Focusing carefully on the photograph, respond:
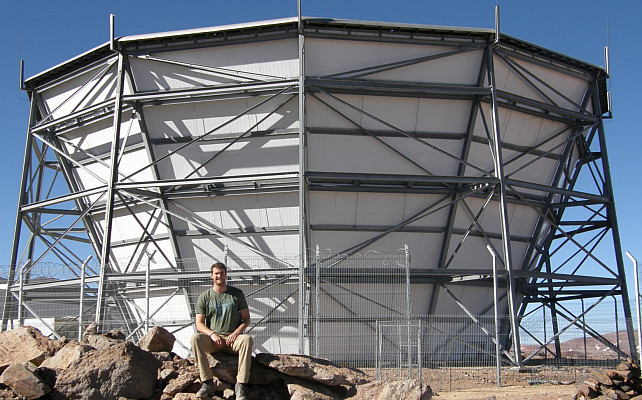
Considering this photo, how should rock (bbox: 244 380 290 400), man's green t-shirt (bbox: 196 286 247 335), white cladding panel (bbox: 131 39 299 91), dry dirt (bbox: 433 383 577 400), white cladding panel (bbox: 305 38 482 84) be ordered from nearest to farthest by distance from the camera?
man's green t-shirt (bbox: 196 286 247 335) → rock (bbox: 244 380 290 400) → dry dirt (bbox: 433 383 577 400) → white cladding panel (bbox: 305 38 482 84) → white cladding panel (bbox: 131 39 299 91)

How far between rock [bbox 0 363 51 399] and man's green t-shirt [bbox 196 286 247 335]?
74.1 inches

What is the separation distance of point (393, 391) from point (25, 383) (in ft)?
13.7

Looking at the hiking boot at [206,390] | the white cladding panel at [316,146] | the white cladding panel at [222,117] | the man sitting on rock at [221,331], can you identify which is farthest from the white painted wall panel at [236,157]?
the hiking boot at [206,390]

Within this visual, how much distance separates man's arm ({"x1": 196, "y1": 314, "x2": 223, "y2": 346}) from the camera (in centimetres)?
797

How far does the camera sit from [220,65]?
18156 millimetres

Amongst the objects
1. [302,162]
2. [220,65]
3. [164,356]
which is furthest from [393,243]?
[164,356]

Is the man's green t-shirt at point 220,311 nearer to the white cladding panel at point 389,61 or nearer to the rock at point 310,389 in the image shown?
the rock at point 310,389

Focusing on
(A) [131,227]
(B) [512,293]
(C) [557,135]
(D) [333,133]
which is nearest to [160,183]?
(A) [131,227]

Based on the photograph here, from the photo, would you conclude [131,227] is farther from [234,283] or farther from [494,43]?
[494,43]

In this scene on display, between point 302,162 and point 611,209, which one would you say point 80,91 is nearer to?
point 302,162

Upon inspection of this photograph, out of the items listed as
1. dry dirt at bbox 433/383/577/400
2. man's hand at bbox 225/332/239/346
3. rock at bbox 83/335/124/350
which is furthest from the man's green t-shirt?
dry dirt at bbox 433/383/577/400

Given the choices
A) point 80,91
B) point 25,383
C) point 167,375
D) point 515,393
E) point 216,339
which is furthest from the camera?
point 80,91

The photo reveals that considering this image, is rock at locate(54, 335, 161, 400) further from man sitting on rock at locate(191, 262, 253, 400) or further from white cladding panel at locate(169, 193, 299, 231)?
white cladding panel at locate(169, 193, 299, 231)

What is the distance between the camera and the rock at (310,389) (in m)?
8.27
